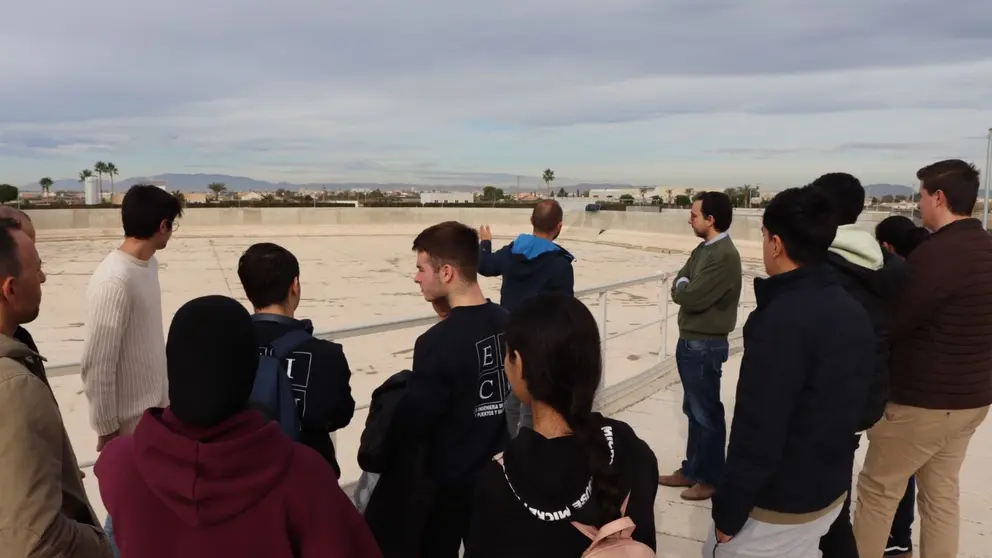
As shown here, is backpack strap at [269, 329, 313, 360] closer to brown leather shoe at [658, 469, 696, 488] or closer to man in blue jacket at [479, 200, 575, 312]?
man in blue jacket at [479, 200, 575, 312]

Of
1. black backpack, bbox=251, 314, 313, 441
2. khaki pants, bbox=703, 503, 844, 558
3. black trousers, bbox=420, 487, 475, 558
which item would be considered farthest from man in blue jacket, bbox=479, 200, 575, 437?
black backpack, bbox=251, 314, 313, 441

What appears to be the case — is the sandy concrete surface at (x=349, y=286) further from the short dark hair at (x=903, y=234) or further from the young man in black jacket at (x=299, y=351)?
the short dark hair at (x=903, y=234)

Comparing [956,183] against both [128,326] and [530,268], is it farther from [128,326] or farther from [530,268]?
[128,326]

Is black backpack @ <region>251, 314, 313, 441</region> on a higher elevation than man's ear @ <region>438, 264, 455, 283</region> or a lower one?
lower

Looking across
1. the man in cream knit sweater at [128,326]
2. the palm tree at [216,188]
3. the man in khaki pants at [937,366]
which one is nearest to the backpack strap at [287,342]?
the man in cream knit sweater at [128,326]

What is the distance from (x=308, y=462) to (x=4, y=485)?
0.73 m

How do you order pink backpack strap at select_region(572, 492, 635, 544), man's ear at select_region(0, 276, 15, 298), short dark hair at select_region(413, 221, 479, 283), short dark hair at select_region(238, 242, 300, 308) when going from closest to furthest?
pink backpack strap at select_region(572, 492, 635, 544)
man's ear at select_region(0, 276, 15, 298)
short dark hair at select_region(238, 242, 300, 308)
short dark hair at select_region(413, 221, 479, 283)

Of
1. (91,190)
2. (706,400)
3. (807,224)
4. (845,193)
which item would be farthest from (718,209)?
(91,190)

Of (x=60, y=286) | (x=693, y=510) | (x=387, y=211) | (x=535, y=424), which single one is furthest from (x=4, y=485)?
(x=387, y=211)

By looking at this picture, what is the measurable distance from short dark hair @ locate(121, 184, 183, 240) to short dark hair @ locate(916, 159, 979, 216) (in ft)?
10.1

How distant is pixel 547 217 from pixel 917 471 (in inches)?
90.4

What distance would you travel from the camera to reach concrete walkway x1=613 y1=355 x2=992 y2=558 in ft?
11.5

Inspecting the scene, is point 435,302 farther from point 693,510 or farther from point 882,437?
point 693,510

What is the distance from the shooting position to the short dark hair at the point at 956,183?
2709mm
